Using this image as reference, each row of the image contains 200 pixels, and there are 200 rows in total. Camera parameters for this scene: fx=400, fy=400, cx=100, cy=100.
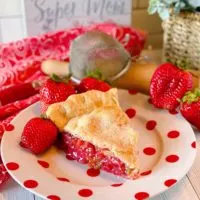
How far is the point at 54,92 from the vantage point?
26.2 inches

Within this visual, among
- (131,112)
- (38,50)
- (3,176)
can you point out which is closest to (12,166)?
(3,176)

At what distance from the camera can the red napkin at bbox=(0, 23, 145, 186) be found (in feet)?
2.79

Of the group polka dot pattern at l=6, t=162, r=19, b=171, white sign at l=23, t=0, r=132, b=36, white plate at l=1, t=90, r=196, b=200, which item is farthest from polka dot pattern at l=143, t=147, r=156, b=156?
white sign at l=23, t=0, r=132, b=36

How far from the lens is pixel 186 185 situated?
0.61 meters

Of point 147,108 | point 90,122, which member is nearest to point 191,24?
point 147,108

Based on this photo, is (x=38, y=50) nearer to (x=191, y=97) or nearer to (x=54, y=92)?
(x=54, y=92)

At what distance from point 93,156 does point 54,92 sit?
133mm

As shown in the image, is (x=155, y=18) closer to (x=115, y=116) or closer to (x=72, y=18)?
(x=72, y=18)

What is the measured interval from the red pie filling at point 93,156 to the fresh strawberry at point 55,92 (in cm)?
7

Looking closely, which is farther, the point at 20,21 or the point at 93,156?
the point at 20,21

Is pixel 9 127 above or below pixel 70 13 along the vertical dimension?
below

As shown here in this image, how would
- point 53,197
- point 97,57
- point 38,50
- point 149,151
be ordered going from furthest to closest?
point 38,50 → point 97,57 → point 149,151 → point 53,197

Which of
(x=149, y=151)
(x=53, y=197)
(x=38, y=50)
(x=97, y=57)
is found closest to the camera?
(x=53, y=197)

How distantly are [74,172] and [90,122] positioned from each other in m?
0.08
